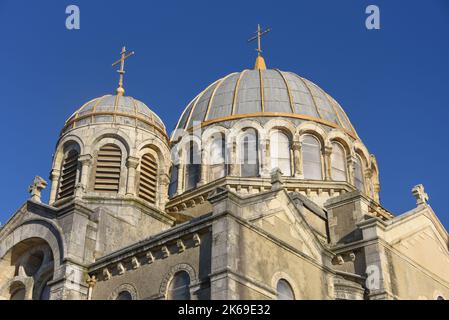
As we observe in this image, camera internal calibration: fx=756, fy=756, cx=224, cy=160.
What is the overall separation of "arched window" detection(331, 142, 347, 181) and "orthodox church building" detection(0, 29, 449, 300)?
67 mm

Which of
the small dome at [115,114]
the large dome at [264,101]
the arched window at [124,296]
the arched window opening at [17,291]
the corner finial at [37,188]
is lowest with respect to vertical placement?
the arched window at [124,296]

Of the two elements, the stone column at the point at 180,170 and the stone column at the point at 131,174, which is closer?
the stone column at the point at 131,174

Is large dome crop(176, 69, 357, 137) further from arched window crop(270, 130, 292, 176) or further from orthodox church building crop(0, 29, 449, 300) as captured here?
arched window crop(270, 130, 292, 176)

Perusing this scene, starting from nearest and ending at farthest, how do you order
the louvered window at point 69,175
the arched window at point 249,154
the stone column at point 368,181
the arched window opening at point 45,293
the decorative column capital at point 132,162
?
the arched window opening at point 45,293
the louvered window at point 69,175
the decorative column capital at point 132,162
the arched window at point 249,154
the stone column at point 368,181

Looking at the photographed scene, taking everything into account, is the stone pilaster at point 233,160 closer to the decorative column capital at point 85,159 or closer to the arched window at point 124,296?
the decorative column capital at point 85,159

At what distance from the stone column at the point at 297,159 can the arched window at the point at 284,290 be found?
1153 cm

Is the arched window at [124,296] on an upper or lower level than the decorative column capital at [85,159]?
lower

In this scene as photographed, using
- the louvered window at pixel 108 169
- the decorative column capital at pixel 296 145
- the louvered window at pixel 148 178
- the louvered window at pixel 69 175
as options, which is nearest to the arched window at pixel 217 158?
the decorative column capital at pixel 296 145

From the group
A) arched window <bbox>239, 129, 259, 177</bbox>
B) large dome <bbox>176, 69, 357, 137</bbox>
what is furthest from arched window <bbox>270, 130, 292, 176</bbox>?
large dome <bbox>176, 69, 357, 137</bbox>

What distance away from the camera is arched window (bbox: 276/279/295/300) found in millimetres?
21875

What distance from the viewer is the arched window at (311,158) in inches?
1341
